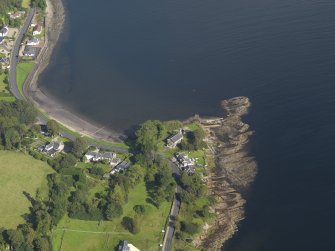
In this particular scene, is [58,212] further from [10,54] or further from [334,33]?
[334,33]

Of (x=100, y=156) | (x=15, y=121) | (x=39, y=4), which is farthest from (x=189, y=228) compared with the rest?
(x=39, y=4)

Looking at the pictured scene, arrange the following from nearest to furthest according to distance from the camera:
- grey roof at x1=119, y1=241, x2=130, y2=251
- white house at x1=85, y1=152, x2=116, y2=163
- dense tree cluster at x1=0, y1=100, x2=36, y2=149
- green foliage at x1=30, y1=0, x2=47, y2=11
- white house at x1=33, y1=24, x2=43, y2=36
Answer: grey roof at x1=119, y1=241, x2=130, y2=251 → white house at x1=85, y1=152, x2=116, y2=163 → dense tree cluster at x1=0, y1=100, x2=36, y2=149 → white house at x1=33, y1=24, x2=43, y2=36 → green foliage at x1=30, y1=0, x2=47, y2=11

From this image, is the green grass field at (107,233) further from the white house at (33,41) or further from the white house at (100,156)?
the white house at (33,41)

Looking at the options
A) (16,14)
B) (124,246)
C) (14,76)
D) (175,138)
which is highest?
(16,14)

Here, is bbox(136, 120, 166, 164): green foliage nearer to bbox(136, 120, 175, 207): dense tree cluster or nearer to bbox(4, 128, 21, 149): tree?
bbox(136, 120, 175, 207): dense tree cluster

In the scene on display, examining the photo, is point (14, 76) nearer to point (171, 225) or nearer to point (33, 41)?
point (33, 41)

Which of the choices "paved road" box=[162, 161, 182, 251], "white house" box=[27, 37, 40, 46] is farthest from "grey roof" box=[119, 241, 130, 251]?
"white house" box=[27, 37, 40, 46]
